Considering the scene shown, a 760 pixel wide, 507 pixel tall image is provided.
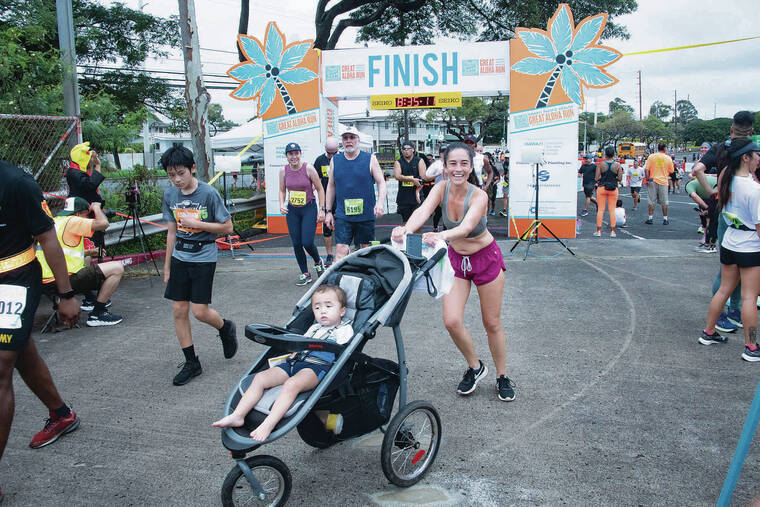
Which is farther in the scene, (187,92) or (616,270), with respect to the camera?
(187,92)

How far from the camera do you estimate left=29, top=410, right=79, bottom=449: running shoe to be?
3514 mm

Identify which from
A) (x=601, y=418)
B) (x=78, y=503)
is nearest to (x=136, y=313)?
(x=78, y=503)

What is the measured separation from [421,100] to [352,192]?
5.76 meters

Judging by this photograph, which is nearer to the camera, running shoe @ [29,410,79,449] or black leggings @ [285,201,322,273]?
running shoe @ [29,410,79,449]

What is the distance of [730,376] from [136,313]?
237 inches

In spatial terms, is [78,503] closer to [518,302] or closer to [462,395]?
[462,395]

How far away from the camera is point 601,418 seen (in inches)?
148

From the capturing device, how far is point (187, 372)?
4.51 meters

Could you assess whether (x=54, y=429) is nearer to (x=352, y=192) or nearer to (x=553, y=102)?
(x=352, y=192)

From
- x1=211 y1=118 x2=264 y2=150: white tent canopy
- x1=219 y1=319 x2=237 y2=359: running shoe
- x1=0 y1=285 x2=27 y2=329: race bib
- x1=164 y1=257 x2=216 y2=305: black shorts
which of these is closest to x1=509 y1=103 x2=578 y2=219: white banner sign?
x1=219 y1=319 x2=237 y2=359: running shoe

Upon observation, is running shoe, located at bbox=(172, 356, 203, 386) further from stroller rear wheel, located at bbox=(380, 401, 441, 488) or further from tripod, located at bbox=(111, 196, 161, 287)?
tripod, located at bbox=(111, 196, 161, 287)

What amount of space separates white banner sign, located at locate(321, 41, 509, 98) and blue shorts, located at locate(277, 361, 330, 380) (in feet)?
32.4

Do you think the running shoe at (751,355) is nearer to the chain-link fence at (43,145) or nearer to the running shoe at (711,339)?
the running shoe at (711,339)

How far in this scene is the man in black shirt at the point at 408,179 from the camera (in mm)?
10031
